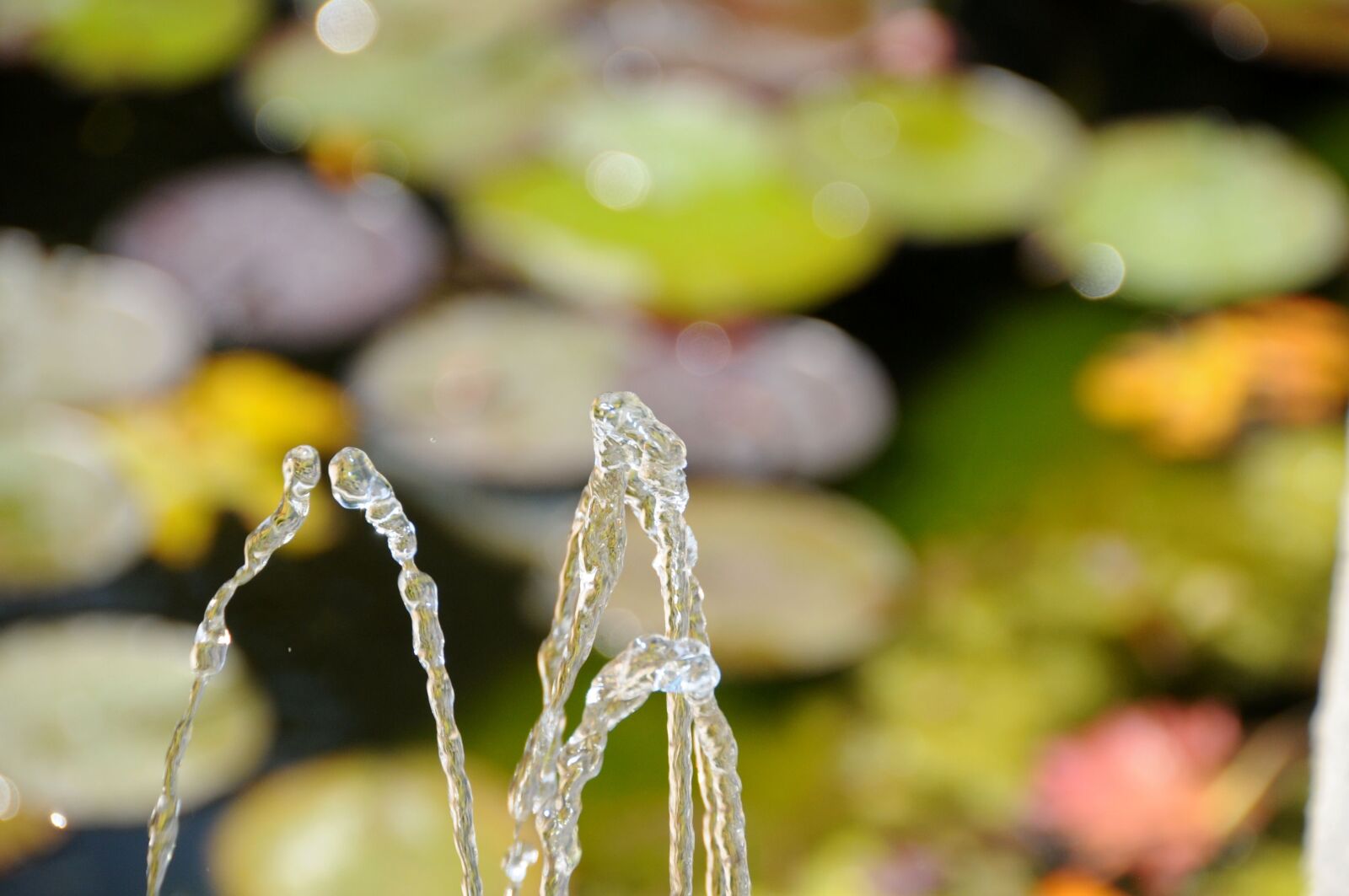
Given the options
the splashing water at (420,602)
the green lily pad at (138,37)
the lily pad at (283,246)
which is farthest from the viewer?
the green lily pad at (138,37)

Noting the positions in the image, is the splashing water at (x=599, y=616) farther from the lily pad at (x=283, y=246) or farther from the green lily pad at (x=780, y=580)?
the lily pad at (x=283, y=246)

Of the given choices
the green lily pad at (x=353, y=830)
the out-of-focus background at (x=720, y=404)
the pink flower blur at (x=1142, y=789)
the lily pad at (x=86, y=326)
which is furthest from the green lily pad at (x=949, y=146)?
the green lily pad at (x=353, y=830)

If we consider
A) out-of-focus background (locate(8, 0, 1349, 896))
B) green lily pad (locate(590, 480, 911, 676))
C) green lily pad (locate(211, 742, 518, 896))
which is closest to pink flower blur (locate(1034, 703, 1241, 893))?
out-of-focus background (locate(8, 0, 1349, 896))

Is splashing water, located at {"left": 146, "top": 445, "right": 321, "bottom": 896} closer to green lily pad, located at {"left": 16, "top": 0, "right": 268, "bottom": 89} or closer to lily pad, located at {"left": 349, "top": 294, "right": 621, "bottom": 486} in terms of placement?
lily pad, located at {"left": 349, "top": 294, "right": 621, "bottom": 486}

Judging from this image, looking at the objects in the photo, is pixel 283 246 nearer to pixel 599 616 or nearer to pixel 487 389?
pixel 487 389

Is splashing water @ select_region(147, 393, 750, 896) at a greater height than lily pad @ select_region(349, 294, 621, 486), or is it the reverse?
lily pad @ select_region(349, 294, 621, 486)

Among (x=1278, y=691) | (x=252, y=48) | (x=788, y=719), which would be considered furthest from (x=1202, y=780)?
(x=252, y=48)

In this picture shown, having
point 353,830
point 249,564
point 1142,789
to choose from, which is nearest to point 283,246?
point 353,830
